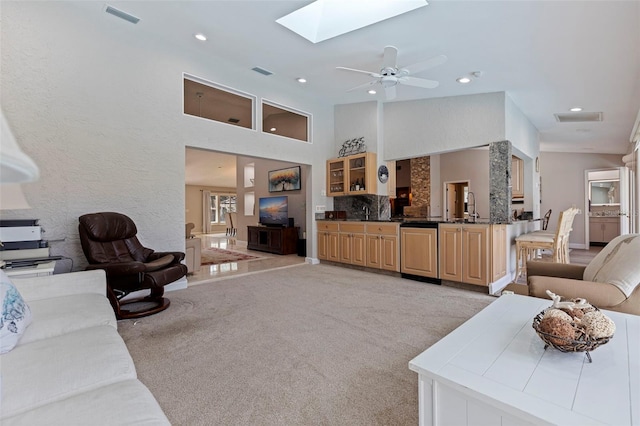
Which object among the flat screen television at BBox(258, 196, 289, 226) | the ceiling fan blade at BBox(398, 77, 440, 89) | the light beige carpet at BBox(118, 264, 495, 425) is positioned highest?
the ceiling fan blade at BBox(398, 77, 440, 89)

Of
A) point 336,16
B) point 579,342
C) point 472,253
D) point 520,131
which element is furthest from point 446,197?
point 579,342

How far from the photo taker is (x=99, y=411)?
1.02 metres

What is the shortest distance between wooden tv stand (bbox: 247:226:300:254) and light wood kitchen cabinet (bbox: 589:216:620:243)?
809cm

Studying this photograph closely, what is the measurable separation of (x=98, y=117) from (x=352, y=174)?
410 centimetres

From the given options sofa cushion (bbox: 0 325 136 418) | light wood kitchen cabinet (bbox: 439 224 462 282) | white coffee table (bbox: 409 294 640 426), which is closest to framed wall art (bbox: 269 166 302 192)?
light wood kitchen cabinet (bbox: 439 224 462 282)

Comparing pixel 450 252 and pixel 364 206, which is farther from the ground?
pixel 364 206

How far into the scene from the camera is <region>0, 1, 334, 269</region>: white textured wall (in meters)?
3.21

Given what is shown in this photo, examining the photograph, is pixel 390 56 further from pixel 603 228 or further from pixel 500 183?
pixel 603 228

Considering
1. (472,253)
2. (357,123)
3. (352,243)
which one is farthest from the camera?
(357,123)

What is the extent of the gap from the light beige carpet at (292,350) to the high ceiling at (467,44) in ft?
9.63

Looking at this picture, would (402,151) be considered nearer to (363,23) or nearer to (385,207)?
(385,207)

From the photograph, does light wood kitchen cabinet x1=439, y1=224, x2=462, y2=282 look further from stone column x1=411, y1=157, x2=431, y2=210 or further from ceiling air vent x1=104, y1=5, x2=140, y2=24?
stone column x1=411, y1=157, x2=431, y2=210

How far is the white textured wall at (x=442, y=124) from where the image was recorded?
4.46 m

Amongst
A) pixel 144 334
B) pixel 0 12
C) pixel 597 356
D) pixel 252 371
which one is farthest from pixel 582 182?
pixel 0 12
